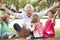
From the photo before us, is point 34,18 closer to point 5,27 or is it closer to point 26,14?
point 26,14

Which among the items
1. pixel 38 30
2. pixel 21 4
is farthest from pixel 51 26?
pixel 21 4

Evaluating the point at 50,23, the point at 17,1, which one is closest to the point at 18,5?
the point at 17,1

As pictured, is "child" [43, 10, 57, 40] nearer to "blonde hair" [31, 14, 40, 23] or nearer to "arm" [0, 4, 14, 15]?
"blonde hair" [31, 14, 40, 23]

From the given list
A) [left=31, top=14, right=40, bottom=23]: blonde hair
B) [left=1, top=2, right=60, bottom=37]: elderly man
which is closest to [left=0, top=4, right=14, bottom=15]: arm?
[left=1, top=2, right=60, bottom=37]: elderly man

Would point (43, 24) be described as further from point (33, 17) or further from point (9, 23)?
point (9, 23)

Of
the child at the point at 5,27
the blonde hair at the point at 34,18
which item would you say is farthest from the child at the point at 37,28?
the child at the point at 5,27

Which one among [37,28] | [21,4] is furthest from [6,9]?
[37,28]

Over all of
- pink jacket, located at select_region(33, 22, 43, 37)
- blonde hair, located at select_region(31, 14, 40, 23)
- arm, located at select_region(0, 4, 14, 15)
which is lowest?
pink jacket, located at select_region(33, 22, 43, 37)

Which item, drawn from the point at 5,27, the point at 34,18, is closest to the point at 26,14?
the point at 34,18

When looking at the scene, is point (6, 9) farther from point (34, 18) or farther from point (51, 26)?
point (51, 26)

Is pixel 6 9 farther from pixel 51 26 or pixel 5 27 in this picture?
pixel 51 26

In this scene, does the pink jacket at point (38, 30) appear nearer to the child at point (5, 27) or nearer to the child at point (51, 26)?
the child at point (51, 26)

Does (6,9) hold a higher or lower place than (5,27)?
higher

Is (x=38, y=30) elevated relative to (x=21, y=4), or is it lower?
lower
